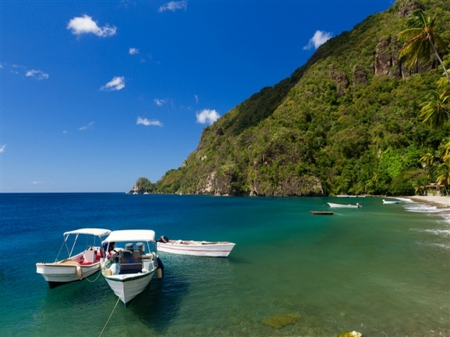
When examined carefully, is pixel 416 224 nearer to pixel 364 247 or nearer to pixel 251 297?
pixel 364 247

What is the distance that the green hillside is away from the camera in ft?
355

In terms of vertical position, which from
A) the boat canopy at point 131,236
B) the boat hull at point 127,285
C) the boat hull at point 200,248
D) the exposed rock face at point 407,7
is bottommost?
the boat hull at point 200,248

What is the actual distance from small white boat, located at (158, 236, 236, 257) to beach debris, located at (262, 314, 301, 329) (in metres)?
9.84

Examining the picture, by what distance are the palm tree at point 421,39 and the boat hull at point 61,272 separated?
31.6 m

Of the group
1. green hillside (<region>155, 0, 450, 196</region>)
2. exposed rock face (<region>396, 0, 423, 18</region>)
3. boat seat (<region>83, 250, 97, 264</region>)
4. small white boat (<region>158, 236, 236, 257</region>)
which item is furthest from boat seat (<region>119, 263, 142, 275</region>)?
exposed rock face (<region>396, 0, 423, 18</region>)

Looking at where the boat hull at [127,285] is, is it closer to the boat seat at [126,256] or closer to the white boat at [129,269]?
the white boat at [129,269]

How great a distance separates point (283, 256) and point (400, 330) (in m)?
12.2

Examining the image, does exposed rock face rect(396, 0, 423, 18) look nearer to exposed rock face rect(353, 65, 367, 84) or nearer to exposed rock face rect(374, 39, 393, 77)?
exposed rock face rect(374, 39, 393, 77)

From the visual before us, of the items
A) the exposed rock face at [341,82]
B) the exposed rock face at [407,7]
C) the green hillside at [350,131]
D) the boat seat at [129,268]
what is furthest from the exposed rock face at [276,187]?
the boat seat at [129,268]

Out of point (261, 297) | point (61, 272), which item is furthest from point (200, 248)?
point (61, 272)

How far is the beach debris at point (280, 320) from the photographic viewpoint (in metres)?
11.0

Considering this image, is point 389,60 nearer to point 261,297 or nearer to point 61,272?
point 261,297

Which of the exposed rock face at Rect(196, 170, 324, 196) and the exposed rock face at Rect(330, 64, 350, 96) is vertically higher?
the exposed rock face at Rect(330, 64, 350, 96)

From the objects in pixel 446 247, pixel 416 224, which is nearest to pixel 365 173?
pixel 416 224
